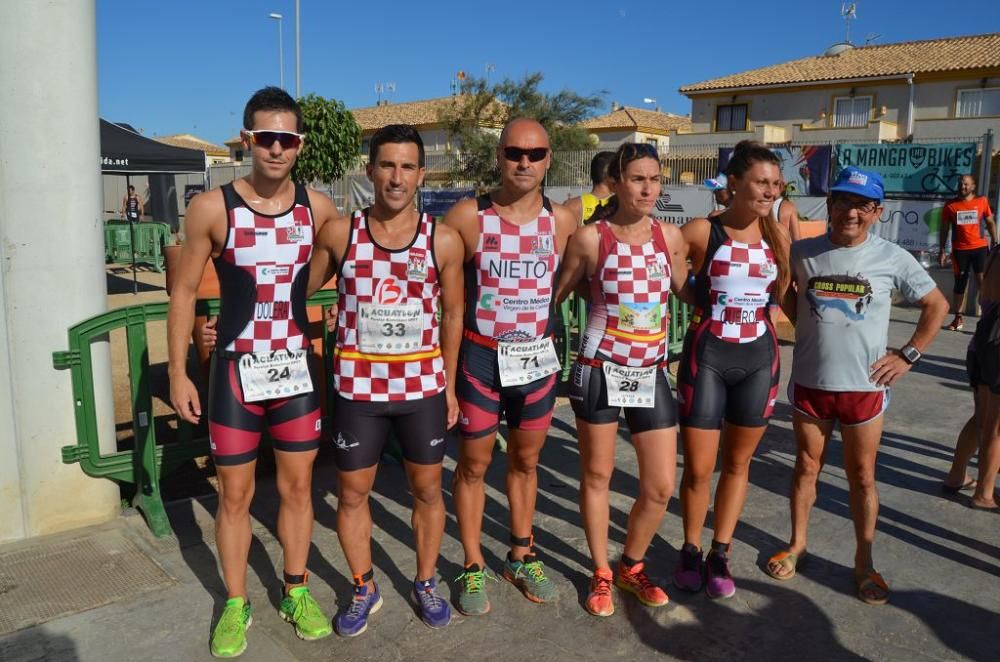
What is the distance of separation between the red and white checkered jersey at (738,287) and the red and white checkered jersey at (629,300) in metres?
0.22

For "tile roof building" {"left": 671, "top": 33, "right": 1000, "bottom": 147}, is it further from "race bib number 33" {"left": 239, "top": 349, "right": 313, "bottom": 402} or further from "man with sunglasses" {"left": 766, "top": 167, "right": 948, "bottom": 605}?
"race bib number 33" {"left": 239, "top": 349, "right": 313, "bottom": 402}

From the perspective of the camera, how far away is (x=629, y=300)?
3.16m

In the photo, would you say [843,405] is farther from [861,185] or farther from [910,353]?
[861,185]

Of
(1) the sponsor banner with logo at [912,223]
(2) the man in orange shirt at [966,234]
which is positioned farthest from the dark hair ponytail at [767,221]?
(1) the sponsor banner with logo at [912,223]

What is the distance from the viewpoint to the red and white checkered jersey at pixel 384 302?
291cm

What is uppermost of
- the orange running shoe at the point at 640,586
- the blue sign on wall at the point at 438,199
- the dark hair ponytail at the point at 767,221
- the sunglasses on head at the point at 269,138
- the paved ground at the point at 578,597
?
the blue sign on wall at the point at 438,199

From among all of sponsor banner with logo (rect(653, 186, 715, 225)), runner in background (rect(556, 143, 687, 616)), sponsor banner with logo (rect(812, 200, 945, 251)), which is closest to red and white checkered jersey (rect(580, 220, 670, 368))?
runner in background (rect(556, 143, 687, 616))

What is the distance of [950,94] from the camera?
1475 inches

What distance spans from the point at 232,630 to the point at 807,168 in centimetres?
1396

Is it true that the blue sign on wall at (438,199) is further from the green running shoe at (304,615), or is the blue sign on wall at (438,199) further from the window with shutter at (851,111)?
the window with shutter at (851,111)

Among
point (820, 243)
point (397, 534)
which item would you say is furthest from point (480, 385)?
point (820, 243)

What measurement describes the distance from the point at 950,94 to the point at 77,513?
42.3 meters

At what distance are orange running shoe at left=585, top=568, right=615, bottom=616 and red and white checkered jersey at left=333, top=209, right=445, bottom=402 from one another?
1081mm

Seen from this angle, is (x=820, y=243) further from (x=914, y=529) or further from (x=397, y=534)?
(x=397, y=534)
